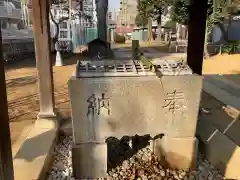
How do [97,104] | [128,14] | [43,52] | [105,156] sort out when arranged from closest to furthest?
[97,104], [105,156], [43,52], [128,14]

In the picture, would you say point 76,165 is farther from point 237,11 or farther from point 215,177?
point 237,11

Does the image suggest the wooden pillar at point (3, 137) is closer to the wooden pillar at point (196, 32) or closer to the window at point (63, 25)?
the wooden pillar at point (196, 32)

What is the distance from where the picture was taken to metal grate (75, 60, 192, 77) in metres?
2.95

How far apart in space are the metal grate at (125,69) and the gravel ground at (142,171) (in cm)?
132

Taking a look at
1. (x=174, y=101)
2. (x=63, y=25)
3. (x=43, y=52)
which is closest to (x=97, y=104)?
(x=174, y=101)

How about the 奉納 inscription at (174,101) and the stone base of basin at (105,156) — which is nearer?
the 奉納 inscription at (174,101)

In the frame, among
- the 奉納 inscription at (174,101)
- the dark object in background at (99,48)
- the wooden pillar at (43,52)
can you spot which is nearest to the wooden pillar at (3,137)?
the 奉納 inscription at (174,101)

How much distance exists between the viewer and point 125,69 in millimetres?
3047

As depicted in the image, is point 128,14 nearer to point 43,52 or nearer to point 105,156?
point 43,52

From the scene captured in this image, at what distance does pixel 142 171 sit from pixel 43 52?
2.43m

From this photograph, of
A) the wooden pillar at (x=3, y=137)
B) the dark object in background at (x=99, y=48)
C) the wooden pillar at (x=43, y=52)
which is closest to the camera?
the wooden pillar at (x=3, y=137)

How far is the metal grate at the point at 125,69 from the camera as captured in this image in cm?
295

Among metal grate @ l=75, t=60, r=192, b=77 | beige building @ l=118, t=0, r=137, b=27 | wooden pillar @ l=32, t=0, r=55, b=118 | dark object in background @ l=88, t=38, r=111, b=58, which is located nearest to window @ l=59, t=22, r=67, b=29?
dark object in background @ l=88, t=38, r=111, b=58

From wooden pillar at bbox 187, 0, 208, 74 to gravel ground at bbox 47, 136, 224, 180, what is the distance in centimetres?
153
